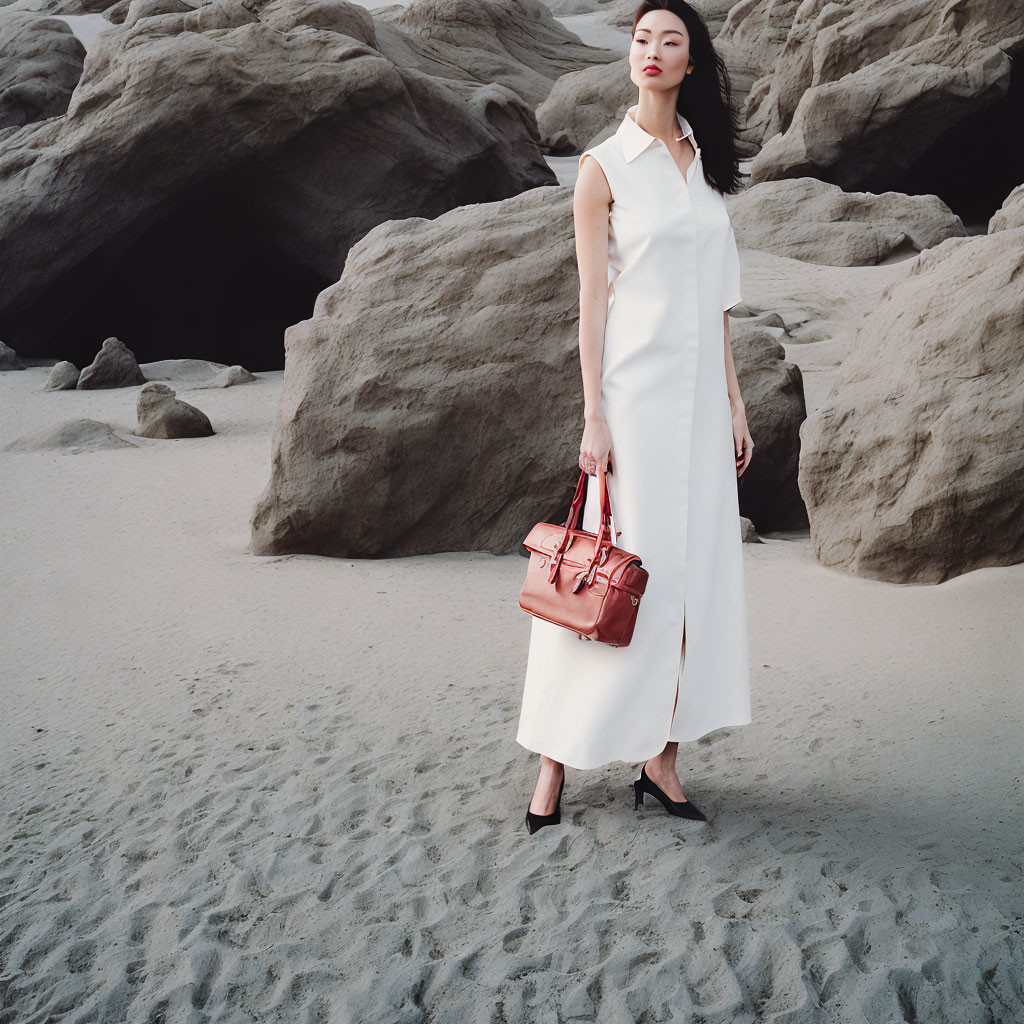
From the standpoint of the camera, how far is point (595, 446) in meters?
2.63

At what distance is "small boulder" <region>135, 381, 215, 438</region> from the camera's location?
24.7 feet

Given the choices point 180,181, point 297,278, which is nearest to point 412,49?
point 297,278

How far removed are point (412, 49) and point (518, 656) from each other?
597 inches

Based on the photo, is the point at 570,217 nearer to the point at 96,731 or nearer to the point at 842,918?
the point at 96,731

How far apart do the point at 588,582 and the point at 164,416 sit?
5.70 metres

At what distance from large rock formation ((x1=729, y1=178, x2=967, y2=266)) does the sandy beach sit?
759 cm

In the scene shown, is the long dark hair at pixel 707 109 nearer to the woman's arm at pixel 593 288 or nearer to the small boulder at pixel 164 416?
the woman's arm at pixel 593 288

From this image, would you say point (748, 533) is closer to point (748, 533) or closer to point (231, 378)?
point (748, 533)

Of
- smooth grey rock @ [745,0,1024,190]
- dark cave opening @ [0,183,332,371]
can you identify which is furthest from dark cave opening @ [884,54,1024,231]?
dark cave opening @ [0,183,332,371]

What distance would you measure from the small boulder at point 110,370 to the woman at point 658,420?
25.5 feet

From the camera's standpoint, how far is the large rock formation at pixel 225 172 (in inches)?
407

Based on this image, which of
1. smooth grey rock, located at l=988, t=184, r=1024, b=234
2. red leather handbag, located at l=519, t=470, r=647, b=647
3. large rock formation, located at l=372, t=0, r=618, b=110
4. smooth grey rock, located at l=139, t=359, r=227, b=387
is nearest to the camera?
red leather handbag, located at l=519, t=470, r=647, b=647

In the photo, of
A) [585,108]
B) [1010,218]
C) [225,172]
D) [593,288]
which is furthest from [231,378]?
[585,108]

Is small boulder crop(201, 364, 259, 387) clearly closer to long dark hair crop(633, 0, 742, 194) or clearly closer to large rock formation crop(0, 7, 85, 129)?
long dark hair crop(633, 0, 742, 194)
